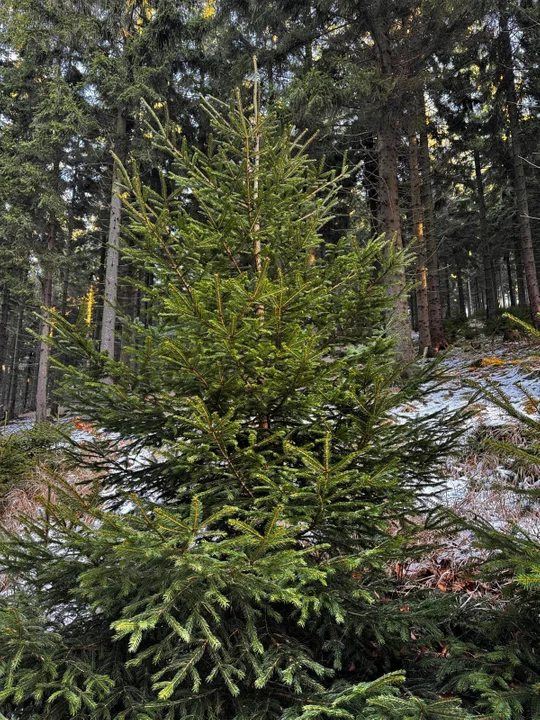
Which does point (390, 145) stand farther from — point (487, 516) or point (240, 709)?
point (240, 709)

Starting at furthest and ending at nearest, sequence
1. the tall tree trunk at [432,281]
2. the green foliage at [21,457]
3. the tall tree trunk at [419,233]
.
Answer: the tall tree trunk at [432,281] < the tall tree trunk at [419,233] < the green foliage at [21,457]

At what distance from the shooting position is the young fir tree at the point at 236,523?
1727 millimetres

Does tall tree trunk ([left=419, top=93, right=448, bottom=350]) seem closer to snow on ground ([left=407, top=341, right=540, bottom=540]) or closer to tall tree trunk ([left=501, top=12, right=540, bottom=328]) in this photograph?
tall tree trunk ([left=501, top=12, right=540, bottom=328])

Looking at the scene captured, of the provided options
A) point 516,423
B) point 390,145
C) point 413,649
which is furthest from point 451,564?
point 390,145

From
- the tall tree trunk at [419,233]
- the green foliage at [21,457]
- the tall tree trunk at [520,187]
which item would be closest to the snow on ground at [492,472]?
the tall tree trunk at [419,233]

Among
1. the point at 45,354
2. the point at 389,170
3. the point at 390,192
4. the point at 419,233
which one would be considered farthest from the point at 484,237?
the point at 45,354

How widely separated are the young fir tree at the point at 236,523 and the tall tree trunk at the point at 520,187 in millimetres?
10204

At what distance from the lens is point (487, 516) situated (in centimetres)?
377

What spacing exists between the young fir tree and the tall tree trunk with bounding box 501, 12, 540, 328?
10.2m

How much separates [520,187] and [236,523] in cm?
1327

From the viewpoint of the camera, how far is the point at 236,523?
161cm

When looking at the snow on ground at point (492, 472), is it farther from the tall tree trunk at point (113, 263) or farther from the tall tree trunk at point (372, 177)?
the tall tree trunk at point (113, 263)

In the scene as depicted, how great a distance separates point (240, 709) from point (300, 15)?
34.5ft

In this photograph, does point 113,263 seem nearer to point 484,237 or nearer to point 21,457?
point 21,457
